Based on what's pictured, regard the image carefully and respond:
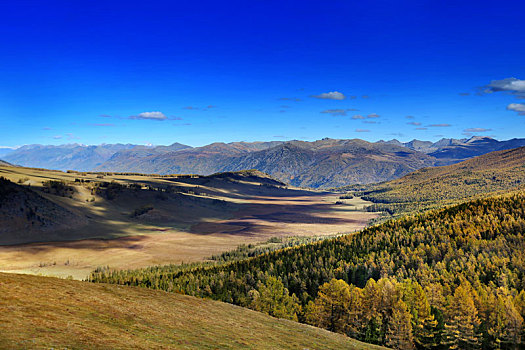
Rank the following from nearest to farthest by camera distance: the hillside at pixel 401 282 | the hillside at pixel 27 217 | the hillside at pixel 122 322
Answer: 1. the hillside at pixel 122 322
2. the hillside at pixel 401 282
3. the hillside at pixel 27 217

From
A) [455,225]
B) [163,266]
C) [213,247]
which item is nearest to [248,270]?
[163,266]

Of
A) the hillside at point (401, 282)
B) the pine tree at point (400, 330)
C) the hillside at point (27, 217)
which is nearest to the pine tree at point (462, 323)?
the hillside at point (401, 282)

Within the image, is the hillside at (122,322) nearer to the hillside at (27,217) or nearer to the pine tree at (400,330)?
the pine tree at (400,330)

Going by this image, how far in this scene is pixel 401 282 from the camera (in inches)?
4488

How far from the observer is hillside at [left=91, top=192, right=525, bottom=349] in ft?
278

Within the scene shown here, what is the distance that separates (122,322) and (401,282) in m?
102

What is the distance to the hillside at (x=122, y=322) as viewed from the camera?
27625mm

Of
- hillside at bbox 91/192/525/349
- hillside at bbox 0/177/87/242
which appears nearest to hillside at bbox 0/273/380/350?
hillside at bbox 91/192/525/349

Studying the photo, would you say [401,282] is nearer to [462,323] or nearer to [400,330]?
[462,323]

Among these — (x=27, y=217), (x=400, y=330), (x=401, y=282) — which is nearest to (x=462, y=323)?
(x=400, y=330)

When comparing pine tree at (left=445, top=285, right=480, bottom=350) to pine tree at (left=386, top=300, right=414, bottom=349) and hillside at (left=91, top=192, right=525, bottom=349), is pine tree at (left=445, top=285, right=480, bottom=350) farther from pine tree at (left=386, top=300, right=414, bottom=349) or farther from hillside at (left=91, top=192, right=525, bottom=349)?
pine tree at (left=386, top=300, right=414, bottom=349)

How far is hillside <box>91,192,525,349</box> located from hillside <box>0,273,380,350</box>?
116 feet

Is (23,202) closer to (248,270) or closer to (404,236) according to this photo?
(248,270)

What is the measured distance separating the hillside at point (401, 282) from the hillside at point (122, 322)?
35.3 metres
